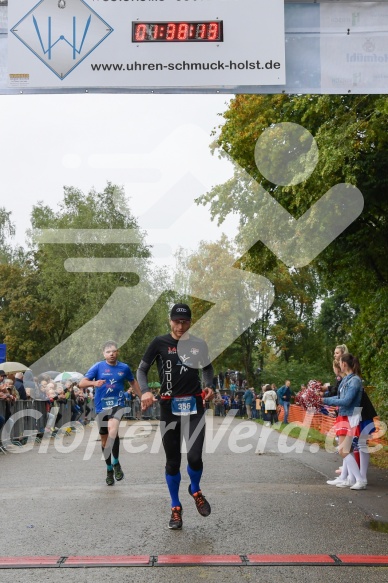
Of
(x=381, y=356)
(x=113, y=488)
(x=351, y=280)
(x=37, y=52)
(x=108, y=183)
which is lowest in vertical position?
(x=113, y=488)

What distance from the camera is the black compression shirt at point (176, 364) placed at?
8.59 metres

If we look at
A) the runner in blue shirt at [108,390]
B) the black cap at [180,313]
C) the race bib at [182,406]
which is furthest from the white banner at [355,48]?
the runner in blue shirt at [108,390]

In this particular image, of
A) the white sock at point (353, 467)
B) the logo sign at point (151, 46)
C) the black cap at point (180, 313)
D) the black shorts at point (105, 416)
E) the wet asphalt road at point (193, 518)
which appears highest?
the logo sign at point (151, 46)

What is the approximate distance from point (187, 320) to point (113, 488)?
3.68m

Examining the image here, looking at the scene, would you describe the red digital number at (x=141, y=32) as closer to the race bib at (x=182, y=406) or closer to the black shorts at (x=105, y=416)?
the race bib at (x=182, y=406)

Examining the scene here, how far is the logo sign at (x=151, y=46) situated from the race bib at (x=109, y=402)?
4442mm

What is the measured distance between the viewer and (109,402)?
12.4m

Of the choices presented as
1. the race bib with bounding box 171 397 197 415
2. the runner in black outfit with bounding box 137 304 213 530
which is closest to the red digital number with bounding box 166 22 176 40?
the runner in black outfit with bounding box 137 304 213 530

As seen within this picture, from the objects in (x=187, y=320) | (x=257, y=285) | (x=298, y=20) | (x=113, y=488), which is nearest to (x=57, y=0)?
(x=298, y=20)

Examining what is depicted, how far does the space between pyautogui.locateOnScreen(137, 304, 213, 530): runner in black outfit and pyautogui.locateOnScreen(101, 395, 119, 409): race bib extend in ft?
12.3

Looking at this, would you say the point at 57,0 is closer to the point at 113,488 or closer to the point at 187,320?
the point at 187,320

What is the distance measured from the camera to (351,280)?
21.3 meters

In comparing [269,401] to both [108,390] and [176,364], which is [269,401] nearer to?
[108,390]

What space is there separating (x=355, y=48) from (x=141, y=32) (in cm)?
233
